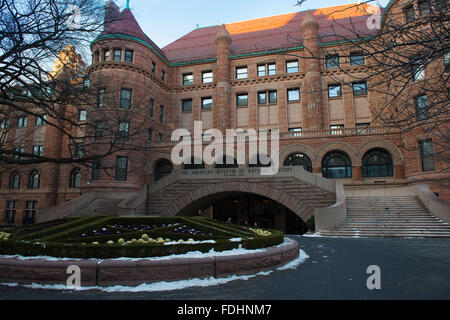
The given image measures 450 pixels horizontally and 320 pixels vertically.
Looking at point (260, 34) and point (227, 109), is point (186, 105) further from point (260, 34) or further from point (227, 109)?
point (260, 34)

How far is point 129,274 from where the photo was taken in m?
6.12

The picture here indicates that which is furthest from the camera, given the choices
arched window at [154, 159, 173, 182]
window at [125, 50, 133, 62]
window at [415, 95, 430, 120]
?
arched window at [154, 159, 173, 182]

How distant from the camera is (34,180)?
1475 inches

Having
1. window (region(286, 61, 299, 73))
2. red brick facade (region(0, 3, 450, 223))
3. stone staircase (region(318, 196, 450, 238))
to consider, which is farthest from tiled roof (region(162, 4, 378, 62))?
stone staircase (region(318, 196, 450, 238))

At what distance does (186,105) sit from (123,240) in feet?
103

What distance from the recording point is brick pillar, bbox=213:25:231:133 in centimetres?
3431

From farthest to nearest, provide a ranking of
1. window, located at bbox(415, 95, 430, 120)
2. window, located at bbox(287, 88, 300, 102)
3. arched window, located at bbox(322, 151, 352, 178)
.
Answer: window, located at bbox(287, 88, 300, 102) → arched window, located at bbox(322, 151, 352, 178) → window, located at bbox(415, 95, 430, 120)

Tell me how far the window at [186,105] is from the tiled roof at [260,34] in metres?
6.26

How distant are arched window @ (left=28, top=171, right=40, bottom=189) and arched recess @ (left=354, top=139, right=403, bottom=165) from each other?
127ft

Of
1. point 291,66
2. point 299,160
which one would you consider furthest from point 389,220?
point 291,66

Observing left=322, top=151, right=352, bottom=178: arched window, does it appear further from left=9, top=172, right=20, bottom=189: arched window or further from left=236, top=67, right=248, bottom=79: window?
left=9, top=172, right=20, bottom=189: arched window

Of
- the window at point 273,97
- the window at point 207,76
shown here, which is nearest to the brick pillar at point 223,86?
the window at point 207,76
